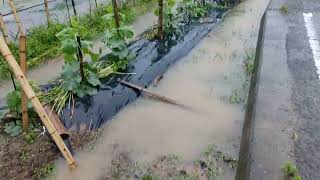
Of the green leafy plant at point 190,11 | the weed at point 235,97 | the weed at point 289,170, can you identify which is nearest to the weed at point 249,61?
the weed at point 235,97

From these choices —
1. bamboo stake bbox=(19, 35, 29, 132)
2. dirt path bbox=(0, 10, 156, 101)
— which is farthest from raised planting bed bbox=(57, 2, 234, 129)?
dirt path bbox=(0, 10, 156, 101)

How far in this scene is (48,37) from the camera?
21.5ft

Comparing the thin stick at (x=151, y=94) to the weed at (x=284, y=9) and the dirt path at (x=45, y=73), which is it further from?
the weed at (x=284, y=9)

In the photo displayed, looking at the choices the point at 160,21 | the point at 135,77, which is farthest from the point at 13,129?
the point at 160,21

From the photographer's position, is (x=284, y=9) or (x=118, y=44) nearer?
(x=118, y=44)

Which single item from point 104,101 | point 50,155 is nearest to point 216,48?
point 104,101

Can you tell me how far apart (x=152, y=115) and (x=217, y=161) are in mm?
1230

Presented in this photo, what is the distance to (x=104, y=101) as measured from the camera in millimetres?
4805

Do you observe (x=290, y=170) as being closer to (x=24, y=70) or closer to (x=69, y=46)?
(x=24, y=70)

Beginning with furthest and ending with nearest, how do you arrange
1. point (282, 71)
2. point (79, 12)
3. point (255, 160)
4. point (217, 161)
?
1. point (79, 12)
2. point (282, 71)
3. point (217, 161)
4. point (255, 160)

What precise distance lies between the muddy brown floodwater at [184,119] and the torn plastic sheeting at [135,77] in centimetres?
15

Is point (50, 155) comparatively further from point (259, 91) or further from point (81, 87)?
point (259, 91)

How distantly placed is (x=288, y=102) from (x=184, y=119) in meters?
1.30

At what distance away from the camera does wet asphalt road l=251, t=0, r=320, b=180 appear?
2.93 m
